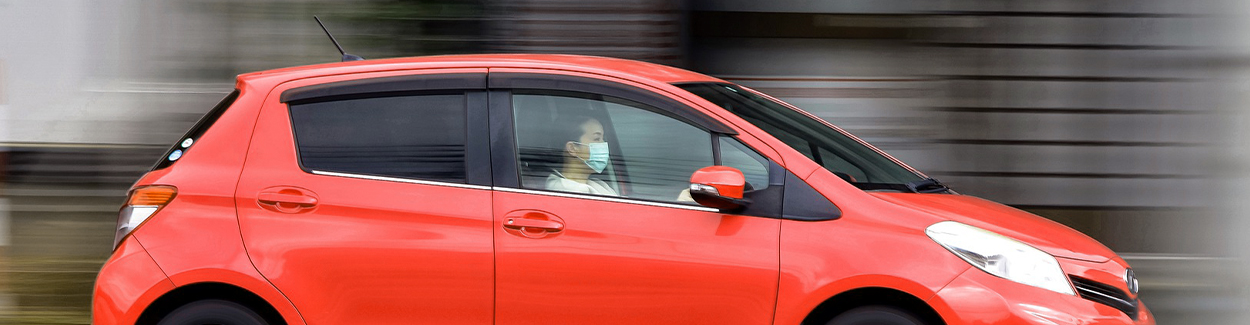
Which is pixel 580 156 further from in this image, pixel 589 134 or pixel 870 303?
pixel 870 303

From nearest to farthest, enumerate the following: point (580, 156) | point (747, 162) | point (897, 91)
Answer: point (747, 162), point (580, 156), point (897, 91)

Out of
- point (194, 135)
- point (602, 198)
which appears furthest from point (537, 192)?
point (194, 135)

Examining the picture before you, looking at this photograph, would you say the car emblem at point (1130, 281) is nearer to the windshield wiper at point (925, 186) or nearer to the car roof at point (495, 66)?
the windshield wiper at point (925, 186)

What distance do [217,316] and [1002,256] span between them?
104 inches

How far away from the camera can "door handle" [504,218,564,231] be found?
391 cm

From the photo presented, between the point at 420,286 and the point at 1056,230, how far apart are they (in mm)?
2245

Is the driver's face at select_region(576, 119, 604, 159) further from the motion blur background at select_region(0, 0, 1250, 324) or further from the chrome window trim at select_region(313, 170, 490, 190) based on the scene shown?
the motion blur background at select_region(0, 0, 1250, 324)

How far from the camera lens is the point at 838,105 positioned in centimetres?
750

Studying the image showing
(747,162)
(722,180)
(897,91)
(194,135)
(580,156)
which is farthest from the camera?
(897,91)

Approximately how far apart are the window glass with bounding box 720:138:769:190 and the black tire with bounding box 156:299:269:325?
5.51 ft

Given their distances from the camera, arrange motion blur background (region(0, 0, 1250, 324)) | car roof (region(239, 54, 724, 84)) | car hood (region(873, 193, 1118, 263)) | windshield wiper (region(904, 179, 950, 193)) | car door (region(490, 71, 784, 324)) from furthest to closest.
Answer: motion blur background (region(0, 0, 1250, 324))
windshield wiper (region(904, 179, 950, 193))
car roof (region(239, 54, 724, 84))
car hood (region(873, 193, 1118, 263))
car door (region(490, 71, 784, 324))

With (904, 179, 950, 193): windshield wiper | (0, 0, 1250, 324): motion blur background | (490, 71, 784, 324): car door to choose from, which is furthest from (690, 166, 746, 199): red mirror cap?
(0, 0, 1250, 324): motion blur background

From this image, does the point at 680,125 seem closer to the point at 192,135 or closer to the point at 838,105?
the point at 192,135

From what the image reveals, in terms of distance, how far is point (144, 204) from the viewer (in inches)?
164
